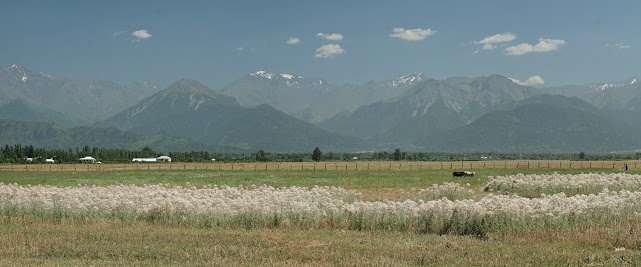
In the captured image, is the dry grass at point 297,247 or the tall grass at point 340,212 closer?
the dry grass at point 297,247

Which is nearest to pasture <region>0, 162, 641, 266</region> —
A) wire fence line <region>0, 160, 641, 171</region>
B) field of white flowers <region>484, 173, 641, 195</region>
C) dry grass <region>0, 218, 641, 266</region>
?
dry grass <region>0, 218, 641, 266</region>

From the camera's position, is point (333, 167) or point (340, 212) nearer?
point (340, 212)

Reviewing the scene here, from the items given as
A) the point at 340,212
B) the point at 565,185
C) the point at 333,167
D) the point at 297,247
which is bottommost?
the point at 297,247

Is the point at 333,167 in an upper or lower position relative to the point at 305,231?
upper

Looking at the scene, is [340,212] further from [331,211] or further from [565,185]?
[565,185]

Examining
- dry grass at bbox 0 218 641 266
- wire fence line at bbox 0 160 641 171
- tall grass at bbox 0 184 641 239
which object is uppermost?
wire fence line at bbox 0 160 641 171

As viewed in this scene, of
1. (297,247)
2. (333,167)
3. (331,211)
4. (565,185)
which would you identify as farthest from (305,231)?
(333,167)

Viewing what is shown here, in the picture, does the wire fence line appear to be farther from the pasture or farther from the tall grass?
the pasture

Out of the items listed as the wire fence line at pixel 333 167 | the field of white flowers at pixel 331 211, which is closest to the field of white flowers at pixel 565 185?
the field of white flowers at pixel 331 211

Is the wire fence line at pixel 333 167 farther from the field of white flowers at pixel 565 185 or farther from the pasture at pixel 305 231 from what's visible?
the pasture at pixel 305 231

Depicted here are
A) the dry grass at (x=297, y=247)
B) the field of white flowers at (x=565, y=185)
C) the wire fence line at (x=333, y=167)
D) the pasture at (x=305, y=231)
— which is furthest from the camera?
the wire fence line at (x=333, y=167)

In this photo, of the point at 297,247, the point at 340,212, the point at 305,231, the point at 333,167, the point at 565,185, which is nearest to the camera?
the point at 297,247

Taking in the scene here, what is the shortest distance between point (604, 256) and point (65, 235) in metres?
14.2

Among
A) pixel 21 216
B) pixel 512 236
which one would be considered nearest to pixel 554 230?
pixel 512 236
